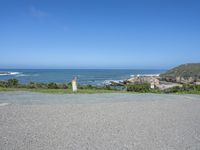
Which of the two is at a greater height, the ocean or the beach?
the beach

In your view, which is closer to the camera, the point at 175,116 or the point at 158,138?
the point at 158,138

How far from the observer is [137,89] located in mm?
19516

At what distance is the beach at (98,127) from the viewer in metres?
5.68

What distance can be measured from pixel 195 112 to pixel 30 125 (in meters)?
5.78

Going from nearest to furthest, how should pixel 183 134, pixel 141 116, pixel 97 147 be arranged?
1. pixel 97 147
2. pixel 183 134
3. pixel 141 116

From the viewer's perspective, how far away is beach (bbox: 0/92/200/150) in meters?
5.68

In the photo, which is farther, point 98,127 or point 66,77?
point 66,77

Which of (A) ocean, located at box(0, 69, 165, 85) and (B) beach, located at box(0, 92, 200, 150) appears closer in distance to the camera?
(B) beach, located at box(0, 92, 200, 150)

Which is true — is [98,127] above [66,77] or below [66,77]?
above

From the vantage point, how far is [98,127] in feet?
23.5

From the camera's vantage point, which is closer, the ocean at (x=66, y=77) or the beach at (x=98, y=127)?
the beach at (x=98, y=127)

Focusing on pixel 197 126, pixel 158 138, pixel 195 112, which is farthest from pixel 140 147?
pixel 195 112

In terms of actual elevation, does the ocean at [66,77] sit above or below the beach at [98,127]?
below

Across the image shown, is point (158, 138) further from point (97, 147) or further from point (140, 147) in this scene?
point (97, 147)
